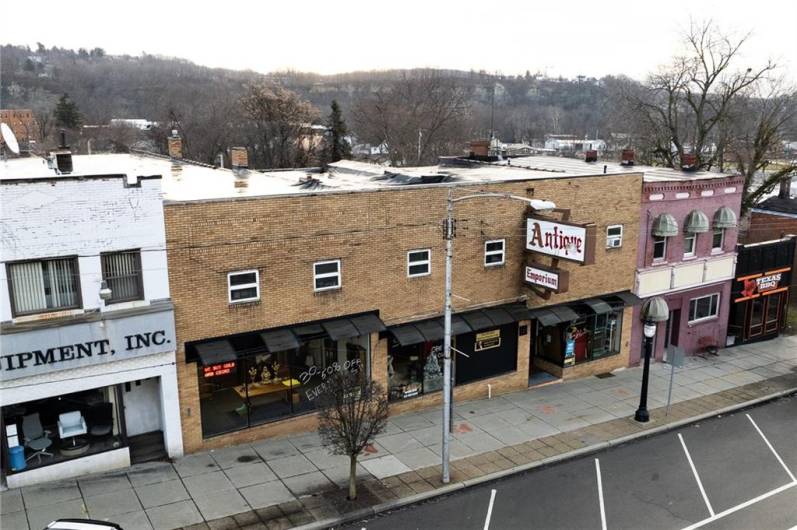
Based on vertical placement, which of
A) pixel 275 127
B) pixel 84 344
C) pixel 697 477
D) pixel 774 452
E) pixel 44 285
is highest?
pixel 275 127

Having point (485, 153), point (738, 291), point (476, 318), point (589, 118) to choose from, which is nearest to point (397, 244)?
point (476, 318)

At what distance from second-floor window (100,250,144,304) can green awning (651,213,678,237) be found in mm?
19304

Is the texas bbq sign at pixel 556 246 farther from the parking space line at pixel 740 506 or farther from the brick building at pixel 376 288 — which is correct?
the parking space line at pixel 740 506

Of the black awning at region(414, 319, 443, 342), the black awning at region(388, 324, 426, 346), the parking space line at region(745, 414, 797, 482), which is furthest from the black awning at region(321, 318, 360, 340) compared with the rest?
the parking space line at region(745, 414, 797, 482)

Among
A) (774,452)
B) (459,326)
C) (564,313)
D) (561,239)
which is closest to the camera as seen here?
(774,452)

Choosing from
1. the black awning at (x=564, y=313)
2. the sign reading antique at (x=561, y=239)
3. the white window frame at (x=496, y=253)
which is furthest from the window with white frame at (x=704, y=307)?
the white window frame at (x=496, y=253)

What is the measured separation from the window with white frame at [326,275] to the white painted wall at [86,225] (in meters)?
4.29

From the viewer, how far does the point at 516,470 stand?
1862 centimetres

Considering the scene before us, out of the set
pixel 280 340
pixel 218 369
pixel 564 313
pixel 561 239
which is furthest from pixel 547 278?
pixel 218 369

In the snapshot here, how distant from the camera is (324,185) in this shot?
24.7 meters

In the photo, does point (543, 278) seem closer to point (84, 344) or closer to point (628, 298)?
point (628, 298)

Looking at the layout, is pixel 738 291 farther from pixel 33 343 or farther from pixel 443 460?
pixel 33 343

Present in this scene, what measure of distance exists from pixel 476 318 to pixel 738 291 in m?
15.1

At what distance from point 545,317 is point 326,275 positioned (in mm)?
8580
